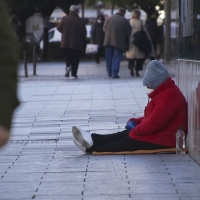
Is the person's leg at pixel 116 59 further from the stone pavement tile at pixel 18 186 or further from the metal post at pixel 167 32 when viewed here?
the stone pavement tile at pixel 18 186

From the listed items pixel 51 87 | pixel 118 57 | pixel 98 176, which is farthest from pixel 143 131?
pixel 118 57

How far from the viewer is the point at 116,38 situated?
61.3 ft

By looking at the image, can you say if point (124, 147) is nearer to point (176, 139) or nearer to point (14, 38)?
point (176, 139)

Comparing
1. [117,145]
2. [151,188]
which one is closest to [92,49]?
[117,145]

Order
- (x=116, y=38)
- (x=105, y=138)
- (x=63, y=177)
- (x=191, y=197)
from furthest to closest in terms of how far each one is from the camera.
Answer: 1. (x=116, y=38)
2. (x=105, y=138)
3. (x=63, y=177)
4. (x=191, y=197)

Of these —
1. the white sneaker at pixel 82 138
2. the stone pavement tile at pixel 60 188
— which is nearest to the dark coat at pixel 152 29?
the white sneaker at pixel 82 138

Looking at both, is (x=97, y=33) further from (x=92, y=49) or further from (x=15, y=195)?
(x=15, y=195)

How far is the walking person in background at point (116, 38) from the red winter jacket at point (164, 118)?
11.3m

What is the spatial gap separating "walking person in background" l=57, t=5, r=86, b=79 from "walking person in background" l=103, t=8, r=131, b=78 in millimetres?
703

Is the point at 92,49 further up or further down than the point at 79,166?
further down

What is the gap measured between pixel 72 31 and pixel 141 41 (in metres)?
1.80

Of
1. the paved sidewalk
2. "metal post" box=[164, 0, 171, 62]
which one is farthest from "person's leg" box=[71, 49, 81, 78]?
"metal post" box=[164, 0, 171, 62]

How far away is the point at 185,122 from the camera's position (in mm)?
7449

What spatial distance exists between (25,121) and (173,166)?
4.17 metres
